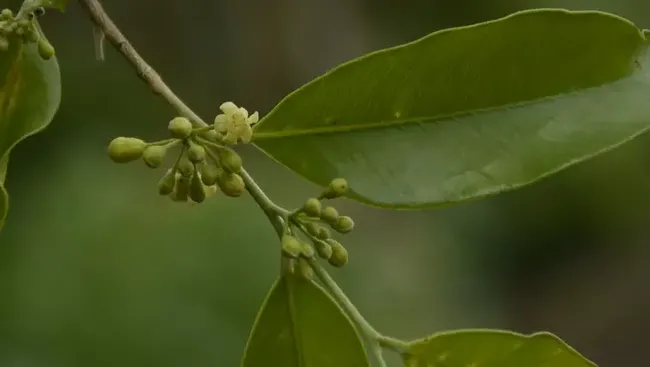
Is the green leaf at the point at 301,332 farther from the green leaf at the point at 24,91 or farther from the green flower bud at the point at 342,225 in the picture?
the green leaf at the point at 24,91

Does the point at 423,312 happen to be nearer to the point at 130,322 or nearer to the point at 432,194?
the point at 130,322

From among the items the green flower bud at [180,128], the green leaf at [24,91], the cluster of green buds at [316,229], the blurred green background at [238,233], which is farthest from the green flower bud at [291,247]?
the blurred green background at [238,233]

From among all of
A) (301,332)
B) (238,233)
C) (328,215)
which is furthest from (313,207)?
(238,233)

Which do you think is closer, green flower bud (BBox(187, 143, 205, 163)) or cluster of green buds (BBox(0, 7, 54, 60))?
green flower bud (BBox(187, 143, 205, 163))

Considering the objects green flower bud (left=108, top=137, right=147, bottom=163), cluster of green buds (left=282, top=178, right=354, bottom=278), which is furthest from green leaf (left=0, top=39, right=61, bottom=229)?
cluster of green buds (left=282, top=178, right=354, bottom=278)

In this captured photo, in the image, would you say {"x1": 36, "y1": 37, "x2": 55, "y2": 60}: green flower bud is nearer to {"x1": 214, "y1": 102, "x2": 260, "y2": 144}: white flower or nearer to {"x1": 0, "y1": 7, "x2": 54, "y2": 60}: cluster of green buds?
{"x1": 0, "y1": 7, "x2": 54, "y2": 60}: cluster of green buds

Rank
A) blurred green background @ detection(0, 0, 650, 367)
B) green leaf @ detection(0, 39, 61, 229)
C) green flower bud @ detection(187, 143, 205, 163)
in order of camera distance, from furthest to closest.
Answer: blurred green background @ detection(0, 0, 650, 367), green leaf @ detection(0, 39, 61, 229), green flower bud @ detection(187, 143, 205, 163)
